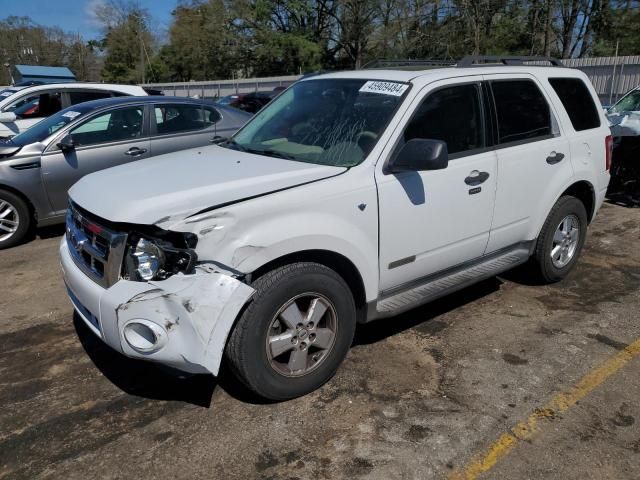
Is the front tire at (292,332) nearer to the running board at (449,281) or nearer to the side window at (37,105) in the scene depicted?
the running board at (449,281)

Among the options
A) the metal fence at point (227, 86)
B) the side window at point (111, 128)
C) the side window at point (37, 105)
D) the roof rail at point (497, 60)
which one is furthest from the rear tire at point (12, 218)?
the metal fence at point (227, 86)

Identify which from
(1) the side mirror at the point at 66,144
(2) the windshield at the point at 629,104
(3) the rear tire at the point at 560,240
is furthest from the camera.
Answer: (2) the windshield at the point at 629,104

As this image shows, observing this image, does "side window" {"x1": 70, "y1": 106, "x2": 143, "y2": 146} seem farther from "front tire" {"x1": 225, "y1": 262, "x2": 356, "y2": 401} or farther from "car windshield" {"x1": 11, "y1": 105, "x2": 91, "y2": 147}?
"front tire" {"x1": 225, "y1": 262, "x2": 356, "y2": 401}

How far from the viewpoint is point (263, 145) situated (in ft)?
12.8

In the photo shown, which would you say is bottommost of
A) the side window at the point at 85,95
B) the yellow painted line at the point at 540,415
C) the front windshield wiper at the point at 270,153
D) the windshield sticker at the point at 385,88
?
the yellow painted line at the point at 540,415

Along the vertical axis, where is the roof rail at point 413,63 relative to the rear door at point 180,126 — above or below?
above

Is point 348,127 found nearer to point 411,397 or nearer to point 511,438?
point 411,397

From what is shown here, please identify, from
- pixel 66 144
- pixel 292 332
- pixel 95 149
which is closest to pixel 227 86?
pixel 95 149

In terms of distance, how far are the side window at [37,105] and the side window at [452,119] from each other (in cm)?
791

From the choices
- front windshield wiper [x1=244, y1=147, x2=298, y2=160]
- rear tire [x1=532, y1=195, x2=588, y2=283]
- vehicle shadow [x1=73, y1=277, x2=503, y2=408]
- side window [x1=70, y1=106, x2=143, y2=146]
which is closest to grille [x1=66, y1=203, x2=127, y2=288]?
vehicle shadow [x1=73, y1=277, x2=503, y2=408]

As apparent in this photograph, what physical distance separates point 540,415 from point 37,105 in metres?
9.79

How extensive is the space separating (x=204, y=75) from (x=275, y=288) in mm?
62604

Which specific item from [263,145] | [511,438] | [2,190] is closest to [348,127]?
[263,145]

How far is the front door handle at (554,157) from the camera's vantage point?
14.3ft
